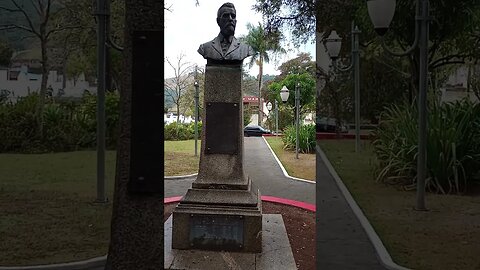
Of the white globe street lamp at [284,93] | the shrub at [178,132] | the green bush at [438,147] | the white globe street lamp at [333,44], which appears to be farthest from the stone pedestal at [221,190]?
the green bush at [438,147]

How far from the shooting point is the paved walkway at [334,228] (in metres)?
1.53

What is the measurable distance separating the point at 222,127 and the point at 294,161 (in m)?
1.01

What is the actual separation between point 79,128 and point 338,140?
87 cm

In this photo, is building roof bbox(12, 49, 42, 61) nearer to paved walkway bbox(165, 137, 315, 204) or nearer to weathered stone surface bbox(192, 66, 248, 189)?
paved walkway bbox(165, 137, 315, 204)

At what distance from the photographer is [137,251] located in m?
1.57

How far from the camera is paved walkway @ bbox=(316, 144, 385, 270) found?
1533mm

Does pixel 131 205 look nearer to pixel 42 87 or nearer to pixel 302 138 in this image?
pixel 42 87

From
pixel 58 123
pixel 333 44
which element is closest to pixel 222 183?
pixel 58 123

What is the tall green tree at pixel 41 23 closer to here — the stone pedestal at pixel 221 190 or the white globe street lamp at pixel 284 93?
the white globe street lamp at pixel 284 93

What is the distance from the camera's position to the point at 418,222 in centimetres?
143

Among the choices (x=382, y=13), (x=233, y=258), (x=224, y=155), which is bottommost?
(x=233, y=258)

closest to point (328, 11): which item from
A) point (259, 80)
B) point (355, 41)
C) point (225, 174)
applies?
point (355, 41)

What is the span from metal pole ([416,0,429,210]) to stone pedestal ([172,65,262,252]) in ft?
5.12

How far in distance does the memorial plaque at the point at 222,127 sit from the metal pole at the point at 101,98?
1185 mm
